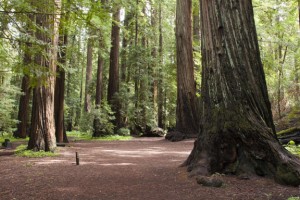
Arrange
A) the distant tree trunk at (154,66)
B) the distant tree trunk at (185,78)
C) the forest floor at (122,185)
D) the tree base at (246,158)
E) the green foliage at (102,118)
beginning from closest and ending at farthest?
the forest floor at (122,185), the tree base at (246,158), the distant tree trunk at (185,78), the green foliage at (102,118), the distant tree trunk at (154,66)

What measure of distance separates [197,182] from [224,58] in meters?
2.26

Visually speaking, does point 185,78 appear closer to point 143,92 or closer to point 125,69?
point 143,92

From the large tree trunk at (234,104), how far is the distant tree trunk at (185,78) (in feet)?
25.6

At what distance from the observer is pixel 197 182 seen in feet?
14.1

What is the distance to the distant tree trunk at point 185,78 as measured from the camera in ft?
42.9

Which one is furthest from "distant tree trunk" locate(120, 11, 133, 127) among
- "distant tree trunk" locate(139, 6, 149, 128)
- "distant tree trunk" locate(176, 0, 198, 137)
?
"distant tree trunk" locate(176, 0, 198, 137)

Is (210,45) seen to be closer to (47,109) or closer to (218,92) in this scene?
(218,92)

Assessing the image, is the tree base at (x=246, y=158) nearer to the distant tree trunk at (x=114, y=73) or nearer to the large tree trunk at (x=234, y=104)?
the large tree trunk at (x=234, y=104)

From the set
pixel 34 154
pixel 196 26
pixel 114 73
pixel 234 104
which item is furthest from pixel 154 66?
pixel 234 104

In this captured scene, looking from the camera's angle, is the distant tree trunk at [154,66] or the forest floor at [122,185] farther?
the distant tree trunk at [154,66]

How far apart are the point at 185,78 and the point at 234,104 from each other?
28.5 ft

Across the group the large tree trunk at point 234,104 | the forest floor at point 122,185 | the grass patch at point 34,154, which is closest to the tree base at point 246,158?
the large tree trunk at point 234,104

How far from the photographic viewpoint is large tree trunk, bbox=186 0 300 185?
14.3 feet

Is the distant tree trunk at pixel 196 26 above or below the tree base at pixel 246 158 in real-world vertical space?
above
